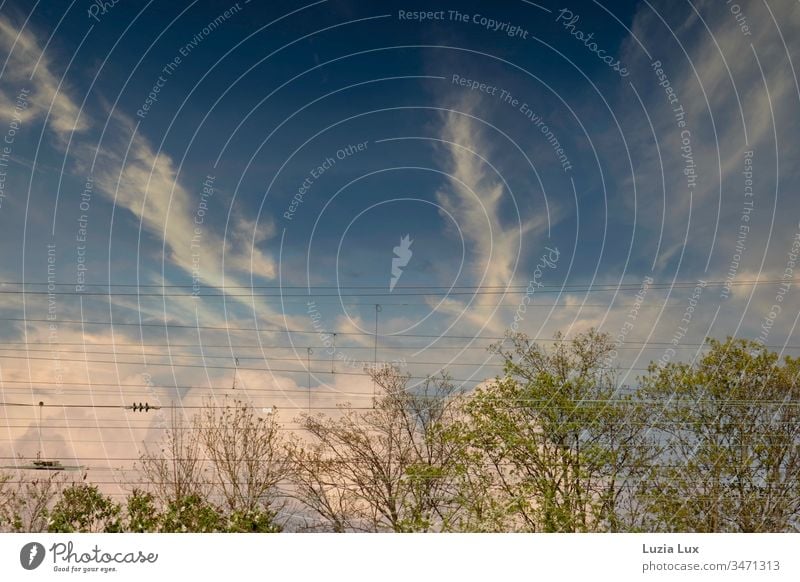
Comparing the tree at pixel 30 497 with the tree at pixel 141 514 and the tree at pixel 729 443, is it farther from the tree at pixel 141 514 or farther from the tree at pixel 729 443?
the tree at pixel 729 443

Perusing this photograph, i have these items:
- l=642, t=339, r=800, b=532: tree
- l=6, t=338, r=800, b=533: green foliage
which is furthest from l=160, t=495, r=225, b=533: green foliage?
l=642, t=339, r=800, b=532: tree

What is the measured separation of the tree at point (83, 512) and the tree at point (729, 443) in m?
12.3

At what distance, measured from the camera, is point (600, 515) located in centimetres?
1655

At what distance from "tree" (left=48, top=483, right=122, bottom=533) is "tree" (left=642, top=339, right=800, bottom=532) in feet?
40.2

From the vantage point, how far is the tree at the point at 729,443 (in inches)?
666

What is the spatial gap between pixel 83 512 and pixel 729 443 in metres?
15.4

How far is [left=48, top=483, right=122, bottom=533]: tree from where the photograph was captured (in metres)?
14.5

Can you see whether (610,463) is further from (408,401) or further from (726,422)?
(408,401)
